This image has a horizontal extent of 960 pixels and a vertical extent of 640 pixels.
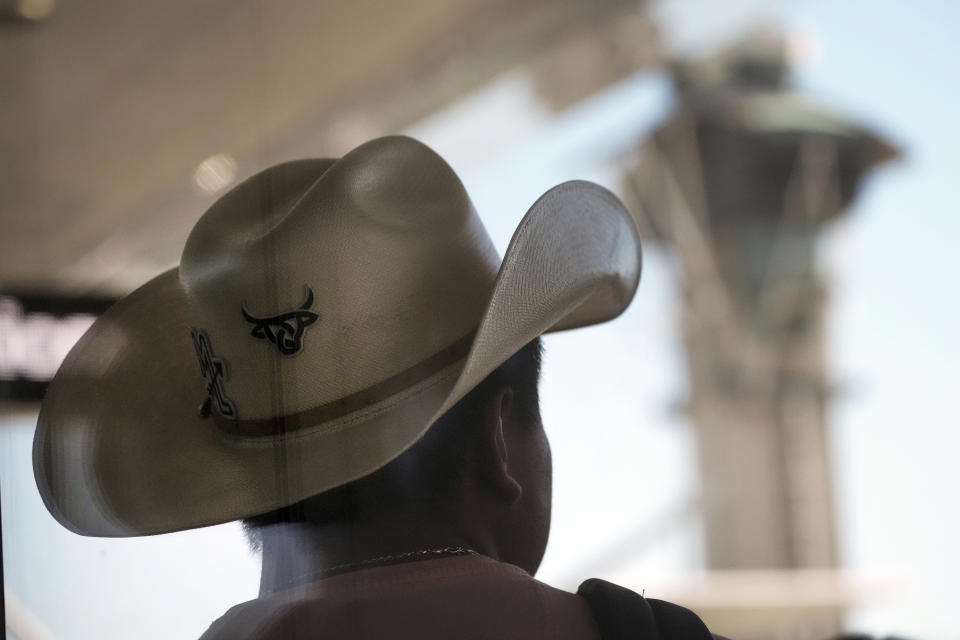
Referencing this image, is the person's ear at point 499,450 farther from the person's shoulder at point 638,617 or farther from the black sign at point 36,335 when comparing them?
the black sign at point 36,335

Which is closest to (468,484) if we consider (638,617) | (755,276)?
(638,617)

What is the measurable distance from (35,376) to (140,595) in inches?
6.7

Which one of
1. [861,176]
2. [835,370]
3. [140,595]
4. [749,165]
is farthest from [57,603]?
[749,165]

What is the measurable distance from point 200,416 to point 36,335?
0.14 metres

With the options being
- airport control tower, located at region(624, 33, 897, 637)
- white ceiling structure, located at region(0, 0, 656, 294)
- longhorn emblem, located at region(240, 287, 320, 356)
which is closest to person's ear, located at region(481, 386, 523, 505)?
longhorn emblem, located at region(240, 287, 320, 356)

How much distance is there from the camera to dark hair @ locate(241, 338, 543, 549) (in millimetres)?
647

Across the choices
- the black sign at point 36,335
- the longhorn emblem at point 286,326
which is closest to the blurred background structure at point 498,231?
the black sign at point 36,335

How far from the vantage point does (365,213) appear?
2.21 ft

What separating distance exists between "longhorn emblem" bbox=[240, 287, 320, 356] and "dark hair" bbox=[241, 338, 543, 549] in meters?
0.09

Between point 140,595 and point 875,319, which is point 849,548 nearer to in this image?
point 875,319

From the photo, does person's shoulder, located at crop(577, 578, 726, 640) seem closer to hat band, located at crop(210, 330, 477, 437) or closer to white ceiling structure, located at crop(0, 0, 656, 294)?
hat band, located at crop(210, 330, 477, 437)

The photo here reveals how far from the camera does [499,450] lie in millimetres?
668

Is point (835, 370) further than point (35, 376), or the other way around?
point (835, 370)

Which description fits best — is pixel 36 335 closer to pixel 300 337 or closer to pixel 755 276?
pixel 300 337
